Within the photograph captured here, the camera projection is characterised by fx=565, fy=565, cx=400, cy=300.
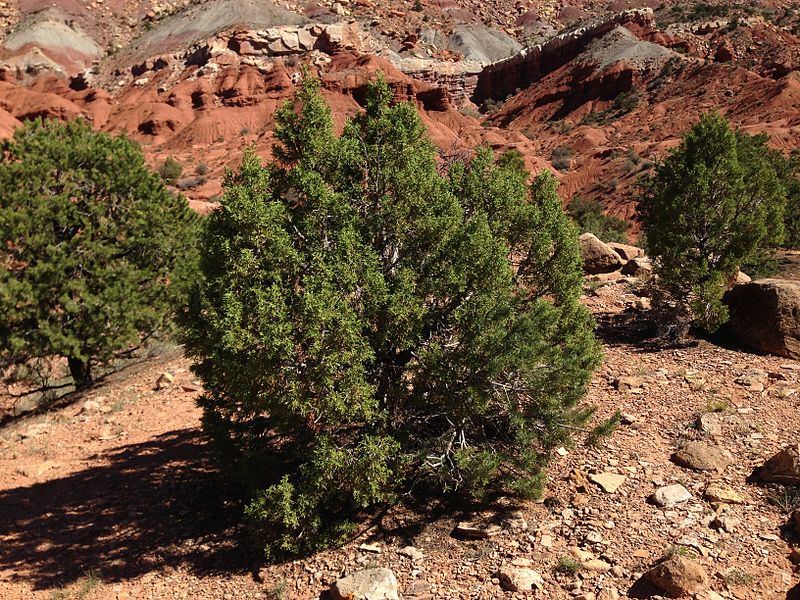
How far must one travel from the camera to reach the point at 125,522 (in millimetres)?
9195

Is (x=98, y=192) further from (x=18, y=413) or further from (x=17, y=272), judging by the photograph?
(x=18, y=413)

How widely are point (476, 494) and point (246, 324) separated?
3749 millimetres

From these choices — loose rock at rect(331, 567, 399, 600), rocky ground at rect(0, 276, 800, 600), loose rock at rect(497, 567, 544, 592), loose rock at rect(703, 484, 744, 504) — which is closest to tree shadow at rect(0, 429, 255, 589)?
rocky ground at rect(0, 276, 800, 600)

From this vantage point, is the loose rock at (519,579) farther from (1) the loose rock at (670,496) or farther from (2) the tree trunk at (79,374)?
(2) the tree trunk at (79,374)

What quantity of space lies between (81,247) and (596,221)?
31.6 metres

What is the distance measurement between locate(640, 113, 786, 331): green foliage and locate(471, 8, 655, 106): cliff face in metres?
79.6

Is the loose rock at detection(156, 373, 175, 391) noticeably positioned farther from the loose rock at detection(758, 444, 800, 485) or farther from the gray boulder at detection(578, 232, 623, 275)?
the gray boulder at detection(578, 232, 623, 275)

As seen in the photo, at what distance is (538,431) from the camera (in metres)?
7.91

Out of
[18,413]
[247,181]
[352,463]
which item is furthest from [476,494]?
[18,413]

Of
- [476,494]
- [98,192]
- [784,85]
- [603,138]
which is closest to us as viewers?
[476,494]

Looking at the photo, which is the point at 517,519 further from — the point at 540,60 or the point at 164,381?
the point at 540,60

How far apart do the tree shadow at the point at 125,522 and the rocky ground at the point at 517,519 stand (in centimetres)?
3

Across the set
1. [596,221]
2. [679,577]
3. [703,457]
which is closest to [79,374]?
[703,457]

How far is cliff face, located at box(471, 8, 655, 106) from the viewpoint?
8175cm
